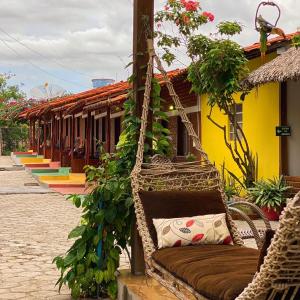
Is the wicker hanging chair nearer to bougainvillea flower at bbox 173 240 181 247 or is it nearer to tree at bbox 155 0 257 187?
bougainvillea flower at bbox 173 240 181 247

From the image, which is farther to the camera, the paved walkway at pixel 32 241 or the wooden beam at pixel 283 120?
the wooden beam at pixel 283 120

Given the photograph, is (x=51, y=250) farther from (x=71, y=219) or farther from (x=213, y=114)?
(x=213, y=114)

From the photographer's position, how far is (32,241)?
7414mm

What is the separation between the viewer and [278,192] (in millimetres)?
9438

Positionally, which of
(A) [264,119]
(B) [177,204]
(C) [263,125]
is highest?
(A) [264,119]

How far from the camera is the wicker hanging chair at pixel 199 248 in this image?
2.35m

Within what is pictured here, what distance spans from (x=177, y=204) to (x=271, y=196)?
5.31m

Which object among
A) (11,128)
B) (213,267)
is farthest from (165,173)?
(11,128)

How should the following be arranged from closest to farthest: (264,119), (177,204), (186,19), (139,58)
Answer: (177,204) → (139,58) → (186,19) → (264,119)

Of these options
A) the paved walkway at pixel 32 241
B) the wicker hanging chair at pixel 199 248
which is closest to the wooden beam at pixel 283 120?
the paved walkway at pixel 32 241

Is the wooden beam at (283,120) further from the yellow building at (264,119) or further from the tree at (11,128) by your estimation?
the tree at (11,128)

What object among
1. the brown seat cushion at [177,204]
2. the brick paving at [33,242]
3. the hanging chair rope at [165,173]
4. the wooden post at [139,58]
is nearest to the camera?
the brown seat cushion at [177,204]

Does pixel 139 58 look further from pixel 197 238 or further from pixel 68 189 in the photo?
pixel 68 189

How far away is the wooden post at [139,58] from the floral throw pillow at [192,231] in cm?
60
